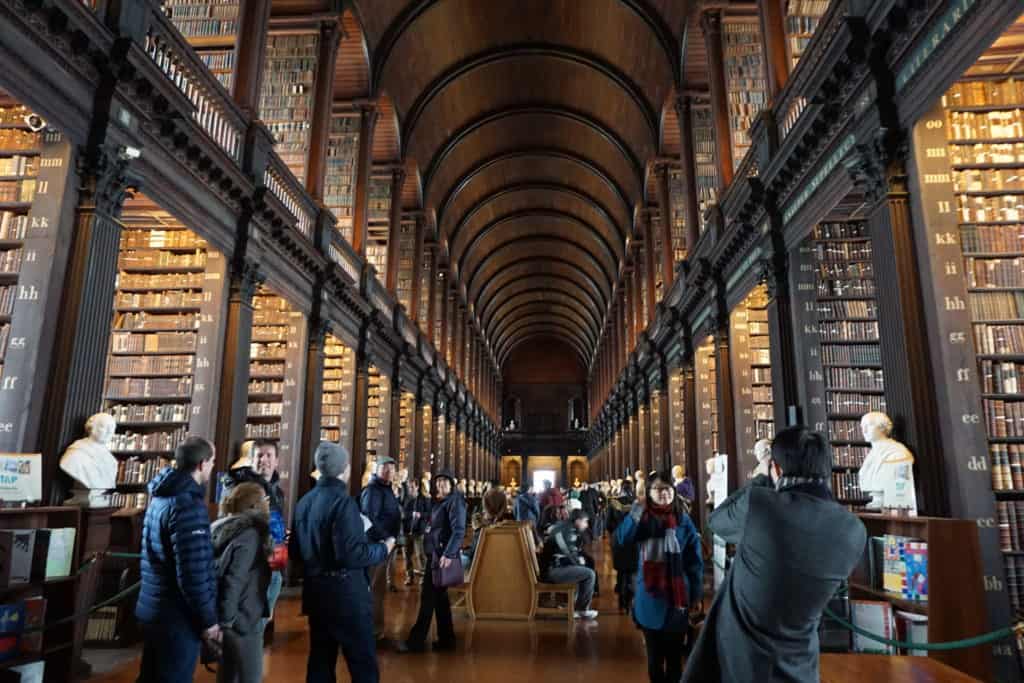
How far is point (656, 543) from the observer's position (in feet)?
10.8

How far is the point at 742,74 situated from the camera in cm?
985

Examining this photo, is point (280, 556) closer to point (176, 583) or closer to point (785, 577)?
point (176, 583)

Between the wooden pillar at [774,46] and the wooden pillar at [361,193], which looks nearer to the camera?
the wooden pillar at [774,46]

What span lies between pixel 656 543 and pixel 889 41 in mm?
3968

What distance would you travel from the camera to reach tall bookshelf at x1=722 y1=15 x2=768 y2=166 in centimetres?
961

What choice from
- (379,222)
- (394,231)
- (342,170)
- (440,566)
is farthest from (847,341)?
(379,222)

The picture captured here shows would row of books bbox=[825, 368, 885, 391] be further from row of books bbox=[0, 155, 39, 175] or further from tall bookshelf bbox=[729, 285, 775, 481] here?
row of books bbox=[0, 155, 39, 175]

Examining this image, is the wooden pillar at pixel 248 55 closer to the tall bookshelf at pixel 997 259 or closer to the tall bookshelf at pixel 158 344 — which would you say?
the tall bookshelf at pixel 158 344

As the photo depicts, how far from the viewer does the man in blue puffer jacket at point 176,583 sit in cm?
243

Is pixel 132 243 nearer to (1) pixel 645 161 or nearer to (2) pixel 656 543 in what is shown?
(2) pixel 656 543

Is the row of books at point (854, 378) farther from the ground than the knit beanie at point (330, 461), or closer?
farther from the ground

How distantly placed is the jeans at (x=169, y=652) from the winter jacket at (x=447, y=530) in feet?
7.91

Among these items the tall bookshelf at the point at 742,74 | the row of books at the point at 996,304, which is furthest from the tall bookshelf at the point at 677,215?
the row of books at the point at 996,304

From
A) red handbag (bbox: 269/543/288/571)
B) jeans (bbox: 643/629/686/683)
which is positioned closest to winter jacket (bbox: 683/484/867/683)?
jeans (bbox: 643/629/686/683)
